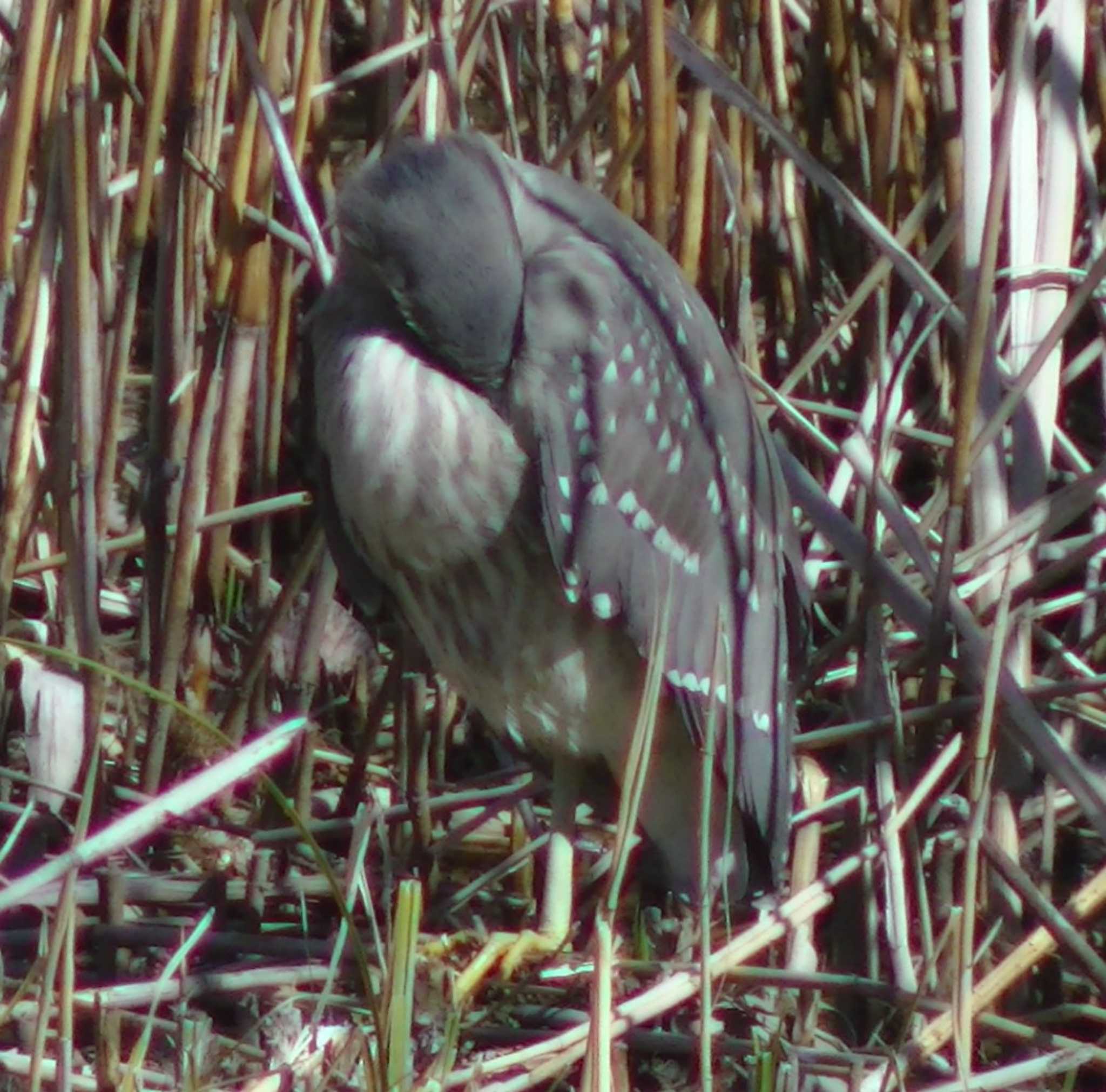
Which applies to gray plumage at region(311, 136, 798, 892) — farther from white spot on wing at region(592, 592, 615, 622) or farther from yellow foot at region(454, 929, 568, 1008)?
yellow foot at region(454, 929, 568, 1008)

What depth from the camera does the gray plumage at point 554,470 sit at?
2229 millimetres

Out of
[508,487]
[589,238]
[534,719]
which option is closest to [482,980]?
[534,719]

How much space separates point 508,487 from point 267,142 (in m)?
0.56

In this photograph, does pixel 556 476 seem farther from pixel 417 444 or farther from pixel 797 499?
pixel 797 499

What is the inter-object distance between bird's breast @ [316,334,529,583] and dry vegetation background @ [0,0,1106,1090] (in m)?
0.19

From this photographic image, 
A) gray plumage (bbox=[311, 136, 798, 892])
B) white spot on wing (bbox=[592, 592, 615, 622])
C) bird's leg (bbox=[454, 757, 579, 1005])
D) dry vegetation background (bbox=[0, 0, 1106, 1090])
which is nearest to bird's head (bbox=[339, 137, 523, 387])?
gray plumage (bbox=[311, 136, 798, 892])

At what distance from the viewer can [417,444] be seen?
2297mm

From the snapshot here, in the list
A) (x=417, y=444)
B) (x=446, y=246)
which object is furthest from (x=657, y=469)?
(x=446, y=246)

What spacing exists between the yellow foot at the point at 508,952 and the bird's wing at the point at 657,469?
1.02 ft

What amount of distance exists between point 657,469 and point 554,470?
0.75 feet

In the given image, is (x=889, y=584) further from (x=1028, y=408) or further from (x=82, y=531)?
(x=82, y=531)

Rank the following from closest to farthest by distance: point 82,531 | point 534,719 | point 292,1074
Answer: point 292,1074 → point 82,531 → point 534,719

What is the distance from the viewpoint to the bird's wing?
7.46ft

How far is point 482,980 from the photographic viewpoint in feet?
7.55
